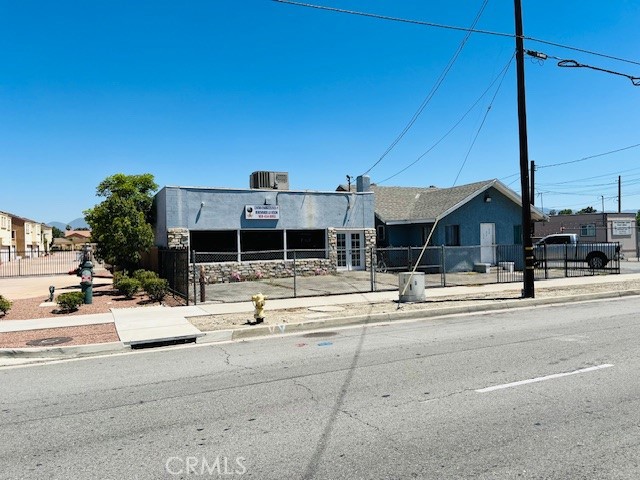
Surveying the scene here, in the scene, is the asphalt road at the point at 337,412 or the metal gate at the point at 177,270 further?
the metal gate at the point at 177,270

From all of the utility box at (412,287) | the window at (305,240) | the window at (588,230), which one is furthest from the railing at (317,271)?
the window at (588,230)

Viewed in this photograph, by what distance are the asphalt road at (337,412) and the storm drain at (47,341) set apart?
50.2 inches

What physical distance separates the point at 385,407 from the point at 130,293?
12687mm

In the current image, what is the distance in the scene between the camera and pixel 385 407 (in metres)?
5.23

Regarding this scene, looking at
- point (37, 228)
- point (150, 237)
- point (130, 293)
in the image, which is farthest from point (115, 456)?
point (37, 228)

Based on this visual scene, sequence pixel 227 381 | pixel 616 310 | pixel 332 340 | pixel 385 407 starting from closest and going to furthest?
pixel 385 407
pixel 227 381
pixel 332 340
pixel 616 310

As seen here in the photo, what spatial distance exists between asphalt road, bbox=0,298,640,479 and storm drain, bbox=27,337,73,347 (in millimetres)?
1276

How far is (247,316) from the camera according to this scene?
11.9m

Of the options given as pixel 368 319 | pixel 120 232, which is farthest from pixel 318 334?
pixel 120 232

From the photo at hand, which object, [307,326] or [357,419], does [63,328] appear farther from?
[357,419]

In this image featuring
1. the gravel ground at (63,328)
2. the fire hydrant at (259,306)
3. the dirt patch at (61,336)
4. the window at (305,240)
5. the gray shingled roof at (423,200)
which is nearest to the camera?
the dirt patch at (61,336)

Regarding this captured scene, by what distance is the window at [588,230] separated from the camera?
41.0 m

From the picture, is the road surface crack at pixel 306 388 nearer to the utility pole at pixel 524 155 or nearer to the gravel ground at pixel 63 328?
the gravel ground at pixel 63 328

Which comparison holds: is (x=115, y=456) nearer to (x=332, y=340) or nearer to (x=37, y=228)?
(x=332, y=340)
